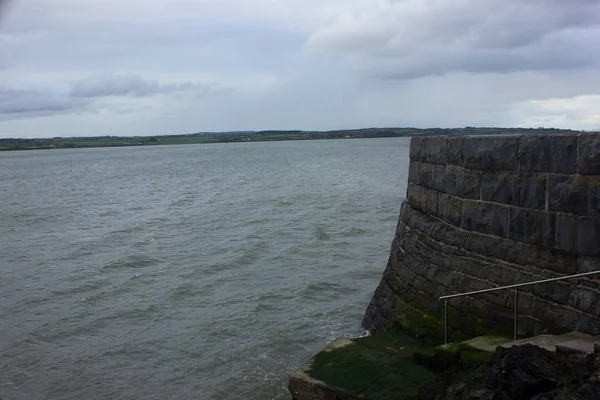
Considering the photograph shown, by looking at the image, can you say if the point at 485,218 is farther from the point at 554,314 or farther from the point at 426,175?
the point at 426,175

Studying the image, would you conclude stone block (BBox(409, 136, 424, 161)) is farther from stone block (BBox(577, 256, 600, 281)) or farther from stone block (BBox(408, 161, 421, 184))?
stone block (BBox(577, 256, 600, 281))

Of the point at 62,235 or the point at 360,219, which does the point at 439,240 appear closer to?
the point at 360,219

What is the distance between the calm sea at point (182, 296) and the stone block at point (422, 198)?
272 cm

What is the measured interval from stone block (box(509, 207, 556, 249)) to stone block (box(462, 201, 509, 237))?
0.49 ft

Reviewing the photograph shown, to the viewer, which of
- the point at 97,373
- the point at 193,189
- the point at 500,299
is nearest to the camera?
the point at 500,299

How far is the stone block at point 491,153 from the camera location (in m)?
7.04

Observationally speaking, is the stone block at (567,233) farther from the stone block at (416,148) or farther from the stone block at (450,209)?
the stone block at (416,148)

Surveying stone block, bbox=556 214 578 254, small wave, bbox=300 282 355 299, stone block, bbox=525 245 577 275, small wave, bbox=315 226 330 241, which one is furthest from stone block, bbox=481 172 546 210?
small wave, bbox=315 226 330 241

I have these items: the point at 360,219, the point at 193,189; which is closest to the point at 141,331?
the point at 360,219

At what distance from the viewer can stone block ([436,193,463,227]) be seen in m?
8.10

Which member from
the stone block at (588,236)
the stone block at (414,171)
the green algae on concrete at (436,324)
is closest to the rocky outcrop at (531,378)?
the stone block at (588,236)

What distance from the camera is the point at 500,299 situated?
7.04 m

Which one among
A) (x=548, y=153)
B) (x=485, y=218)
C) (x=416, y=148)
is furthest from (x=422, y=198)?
(x=548, y=153)

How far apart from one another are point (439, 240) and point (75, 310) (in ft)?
29.4
